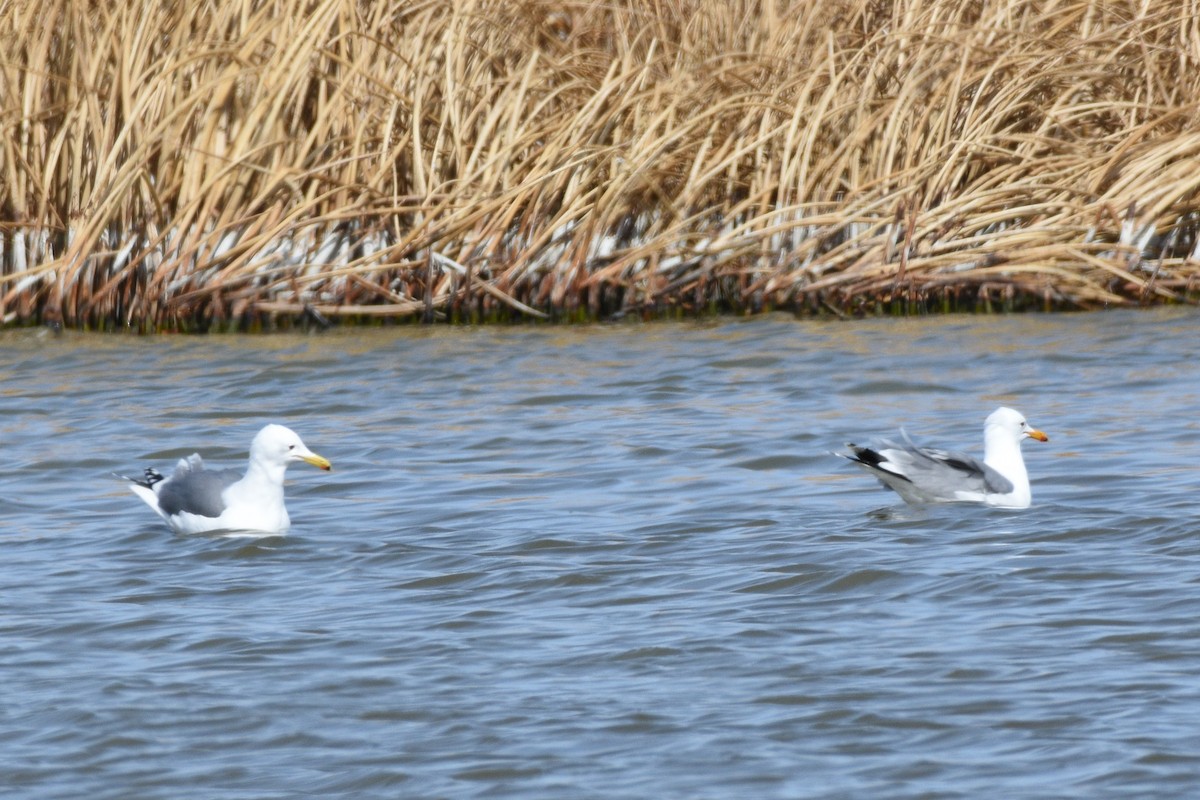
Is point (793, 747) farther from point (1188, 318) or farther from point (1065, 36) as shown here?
point (1065, 36)

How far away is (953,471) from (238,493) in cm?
247

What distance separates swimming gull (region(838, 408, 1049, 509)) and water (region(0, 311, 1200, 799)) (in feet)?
0.32

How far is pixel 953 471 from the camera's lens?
6977 millimetres

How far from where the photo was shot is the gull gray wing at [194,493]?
22.5 feet

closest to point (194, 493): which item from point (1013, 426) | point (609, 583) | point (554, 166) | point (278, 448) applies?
point (278, 448)

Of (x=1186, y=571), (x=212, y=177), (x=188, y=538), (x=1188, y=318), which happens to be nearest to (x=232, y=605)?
(x=188, y=538)

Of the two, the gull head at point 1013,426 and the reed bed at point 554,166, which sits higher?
the reed bed at point 554,166

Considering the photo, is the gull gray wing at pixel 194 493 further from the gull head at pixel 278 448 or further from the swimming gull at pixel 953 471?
the swimming gull at pixel 953 471

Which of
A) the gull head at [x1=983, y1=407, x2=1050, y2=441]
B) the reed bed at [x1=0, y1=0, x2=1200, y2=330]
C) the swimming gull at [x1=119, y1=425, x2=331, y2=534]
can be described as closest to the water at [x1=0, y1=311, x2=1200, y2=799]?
the swimming gull at [x1=119, y1=425, x2=331, y2=534]

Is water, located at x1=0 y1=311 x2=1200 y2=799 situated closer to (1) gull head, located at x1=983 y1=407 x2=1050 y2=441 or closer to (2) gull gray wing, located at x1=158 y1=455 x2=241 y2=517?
(2) gull gray wing, located at x1=158 y1=455 x2=241 y2=517

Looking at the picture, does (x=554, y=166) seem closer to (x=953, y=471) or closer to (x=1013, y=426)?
(x=1013, y=426)

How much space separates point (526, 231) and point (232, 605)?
17.9 feet

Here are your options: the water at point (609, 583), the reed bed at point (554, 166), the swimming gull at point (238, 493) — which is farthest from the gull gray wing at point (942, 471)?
the reed bed at point (554, 166)

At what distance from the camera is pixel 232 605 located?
5758 millimetres
